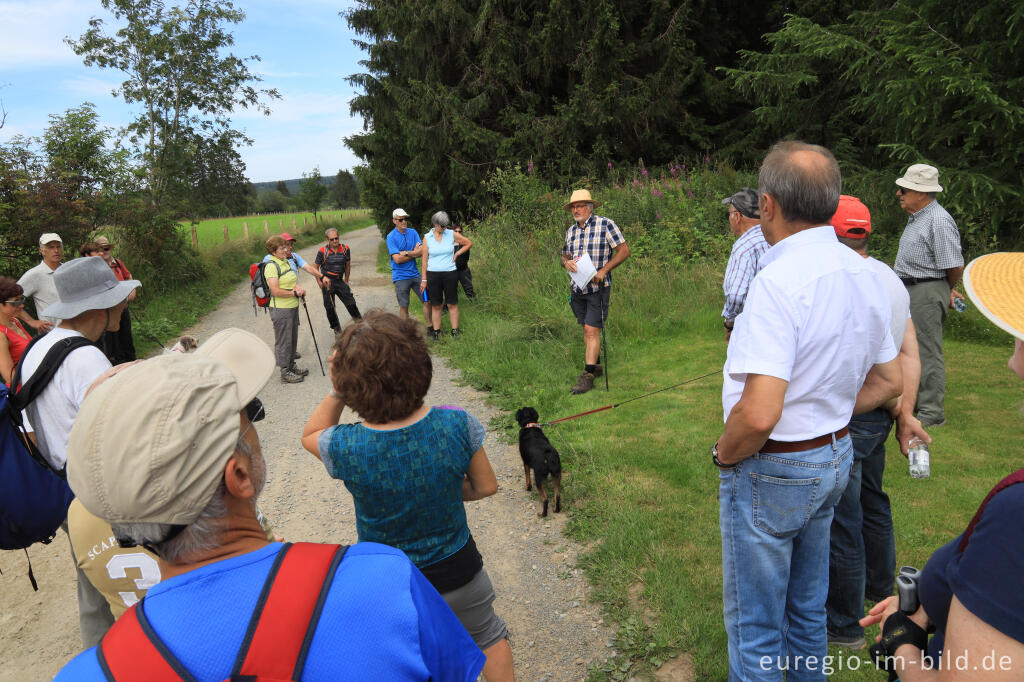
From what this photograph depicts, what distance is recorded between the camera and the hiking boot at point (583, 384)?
21.7 feet

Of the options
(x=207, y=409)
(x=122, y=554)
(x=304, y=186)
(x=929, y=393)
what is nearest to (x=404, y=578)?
(x=207, y=409)

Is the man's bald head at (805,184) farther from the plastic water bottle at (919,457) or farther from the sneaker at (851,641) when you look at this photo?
the sneaker at (851,641)

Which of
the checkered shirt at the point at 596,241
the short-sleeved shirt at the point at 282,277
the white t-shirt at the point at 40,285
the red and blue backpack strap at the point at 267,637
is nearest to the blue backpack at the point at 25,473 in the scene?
the red and blue backpack strap at the point at 267,637

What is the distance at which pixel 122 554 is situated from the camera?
6.36 ft

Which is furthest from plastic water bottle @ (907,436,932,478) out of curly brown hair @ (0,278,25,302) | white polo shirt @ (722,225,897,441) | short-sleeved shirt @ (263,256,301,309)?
short-sleeved shirt @ (263,256,301,309)

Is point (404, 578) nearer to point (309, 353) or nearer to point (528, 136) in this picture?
point (309, 353)

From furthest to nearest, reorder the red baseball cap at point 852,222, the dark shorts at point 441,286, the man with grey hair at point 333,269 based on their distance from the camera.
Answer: the man with grey hair at point 333,269, the dark shorts at point 441,286, the red baseball cap at point 852,222

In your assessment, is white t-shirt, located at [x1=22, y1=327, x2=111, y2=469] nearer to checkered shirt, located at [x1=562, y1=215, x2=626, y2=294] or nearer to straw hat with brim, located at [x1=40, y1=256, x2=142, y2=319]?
straw hat with brim, located at [x1=40, y1=256, x2=142, y2=319]

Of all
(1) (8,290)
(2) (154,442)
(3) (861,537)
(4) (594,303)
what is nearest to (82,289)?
(2) (154,442)

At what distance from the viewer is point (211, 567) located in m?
1.08

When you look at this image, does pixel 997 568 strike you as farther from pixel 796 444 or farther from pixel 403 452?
pixel 403 452

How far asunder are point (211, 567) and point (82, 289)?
8.47 feet

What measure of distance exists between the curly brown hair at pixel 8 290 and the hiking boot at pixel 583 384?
205 inches

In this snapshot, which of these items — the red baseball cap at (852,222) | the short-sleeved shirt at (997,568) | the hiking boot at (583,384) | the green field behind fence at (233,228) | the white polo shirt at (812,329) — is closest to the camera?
the short-sleeved shirt at (997,568)
